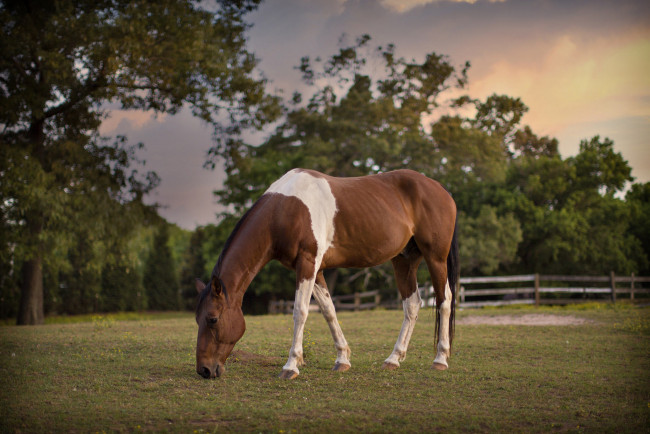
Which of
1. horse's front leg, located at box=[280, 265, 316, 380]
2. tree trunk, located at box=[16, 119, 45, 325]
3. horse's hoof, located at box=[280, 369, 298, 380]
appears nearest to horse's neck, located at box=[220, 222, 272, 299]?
horse's front leg, located at box=[280, 265, 316, 380]

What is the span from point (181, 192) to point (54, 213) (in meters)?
6.60

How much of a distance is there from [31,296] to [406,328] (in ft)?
46.9

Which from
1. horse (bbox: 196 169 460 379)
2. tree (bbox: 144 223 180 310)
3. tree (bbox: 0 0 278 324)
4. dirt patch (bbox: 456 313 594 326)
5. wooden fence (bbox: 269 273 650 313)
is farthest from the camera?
tree (bbox: 144 223 180 310)

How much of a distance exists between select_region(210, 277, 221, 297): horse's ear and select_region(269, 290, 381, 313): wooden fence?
61.5 ft

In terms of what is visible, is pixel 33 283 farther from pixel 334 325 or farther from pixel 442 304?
pixel 442 304

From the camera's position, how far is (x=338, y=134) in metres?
26.4

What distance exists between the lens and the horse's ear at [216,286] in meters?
5.06

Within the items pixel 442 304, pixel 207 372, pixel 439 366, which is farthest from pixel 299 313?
pixel 442 304

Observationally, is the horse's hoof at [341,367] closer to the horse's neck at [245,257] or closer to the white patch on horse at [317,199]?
the white patch on horse at [317,199]

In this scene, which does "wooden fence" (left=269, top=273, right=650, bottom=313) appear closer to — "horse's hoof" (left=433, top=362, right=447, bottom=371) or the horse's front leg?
"horse's hoof" (left=433, top=362, right=447, bottom=371)

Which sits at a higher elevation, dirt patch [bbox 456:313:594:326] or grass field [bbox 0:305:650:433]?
grass field [bbox 0:305:650:433]

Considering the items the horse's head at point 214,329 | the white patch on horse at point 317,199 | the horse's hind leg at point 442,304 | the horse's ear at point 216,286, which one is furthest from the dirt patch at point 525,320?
the horse's ear at point 216,286

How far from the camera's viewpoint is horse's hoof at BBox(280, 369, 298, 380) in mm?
5340

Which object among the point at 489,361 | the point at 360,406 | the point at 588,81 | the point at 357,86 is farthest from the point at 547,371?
the point at 357,86
